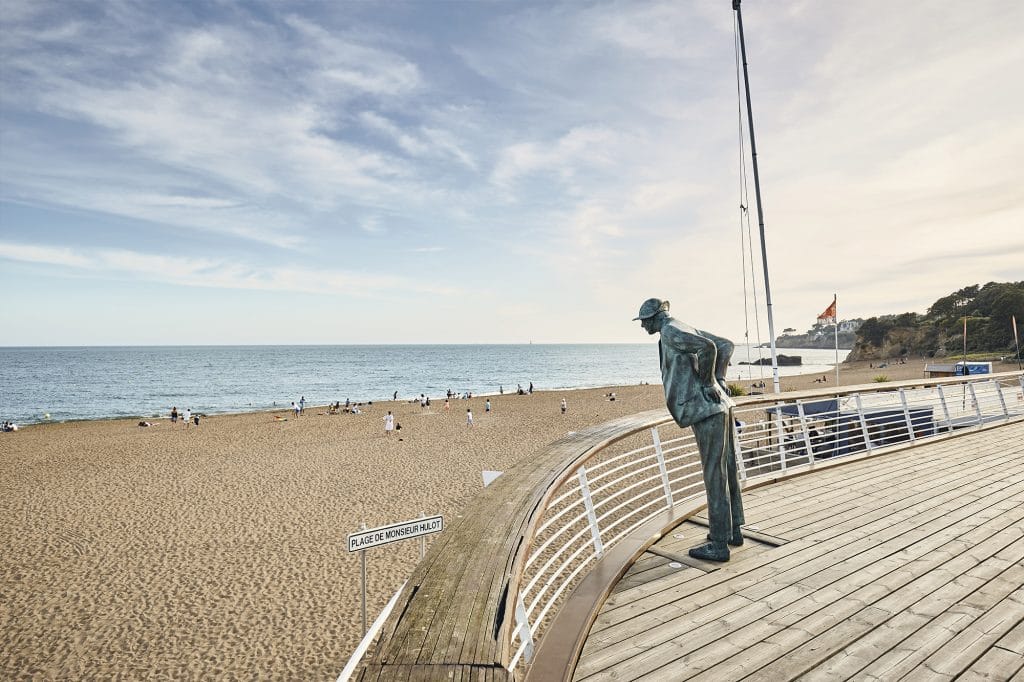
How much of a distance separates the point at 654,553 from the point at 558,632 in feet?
4.55

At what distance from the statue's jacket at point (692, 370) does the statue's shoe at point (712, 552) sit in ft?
2.82

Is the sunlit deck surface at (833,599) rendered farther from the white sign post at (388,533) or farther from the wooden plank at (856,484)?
the white sign post at (388,533)

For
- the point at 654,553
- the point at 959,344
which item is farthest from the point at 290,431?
the point at 959,344

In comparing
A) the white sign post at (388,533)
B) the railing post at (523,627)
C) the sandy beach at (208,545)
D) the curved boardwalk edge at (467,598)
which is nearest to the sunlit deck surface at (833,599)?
the railing post at (523,627)

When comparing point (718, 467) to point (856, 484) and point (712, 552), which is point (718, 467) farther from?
point (856, 484)

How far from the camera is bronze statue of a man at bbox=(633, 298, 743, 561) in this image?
329 centimetres

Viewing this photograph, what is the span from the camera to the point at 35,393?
61.0 metres

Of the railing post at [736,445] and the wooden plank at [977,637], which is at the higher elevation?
the railing post at [736,445]

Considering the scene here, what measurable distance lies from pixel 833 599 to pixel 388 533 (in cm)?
380

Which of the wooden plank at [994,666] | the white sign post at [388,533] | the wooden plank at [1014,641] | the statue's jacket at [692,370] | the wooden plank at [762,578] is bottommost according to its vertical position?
the white sign post at [388,533]

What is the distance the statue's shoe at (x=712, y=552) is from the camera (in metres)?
3.43

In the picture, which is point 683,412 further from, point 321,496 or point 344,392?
point 344,392

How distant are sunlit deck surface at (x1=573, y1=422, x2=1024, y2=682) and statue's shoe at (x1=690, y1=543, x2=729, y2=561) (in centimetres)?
7

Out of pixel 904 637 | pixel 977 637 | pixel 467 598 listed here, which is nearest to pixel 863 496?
pixel 977 637
